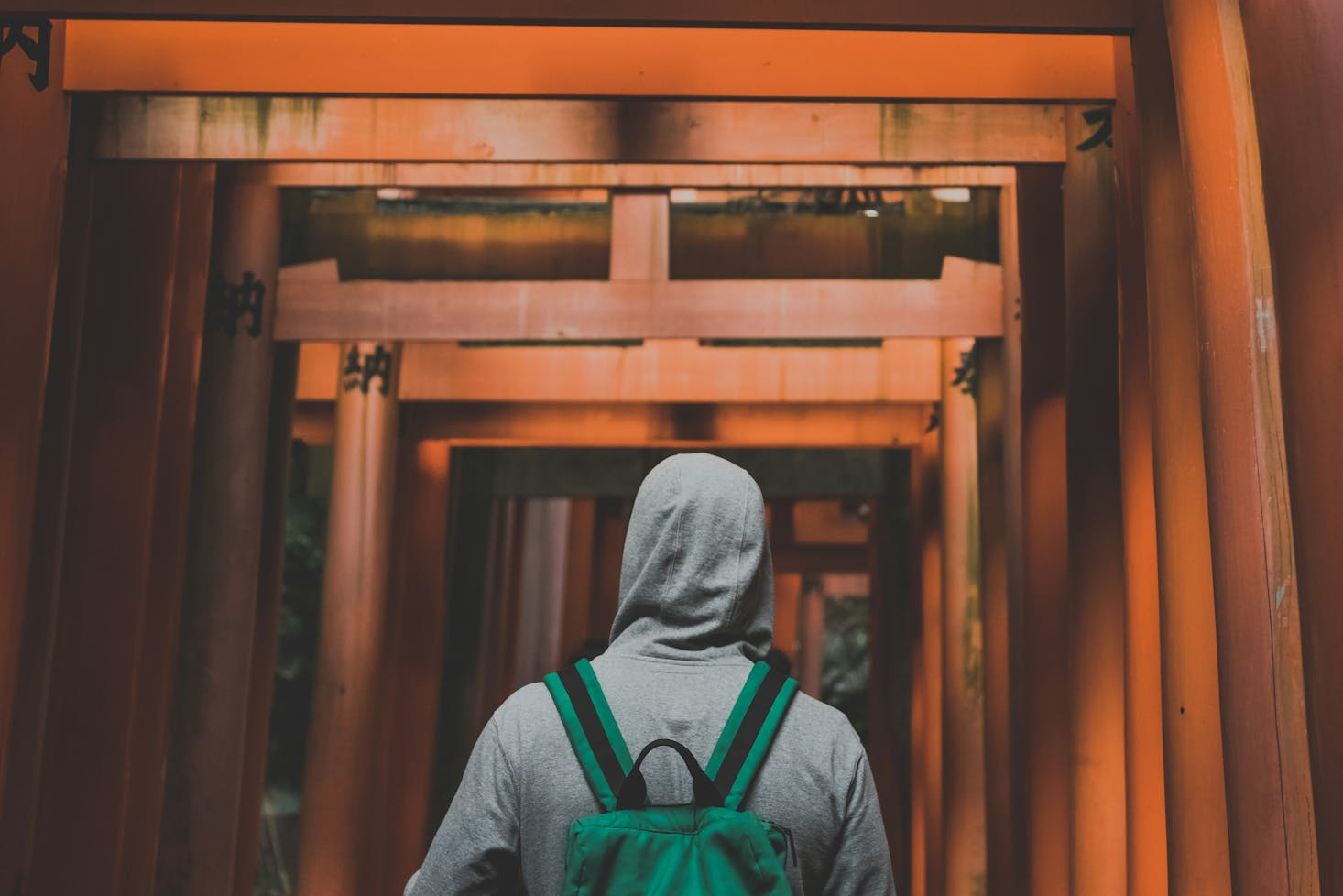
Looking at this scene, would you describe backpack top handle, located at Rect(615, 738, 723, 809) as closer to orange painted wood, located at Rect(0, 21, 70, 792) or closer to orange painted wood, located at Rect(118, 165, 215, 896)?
orange painted wood, located at Rect(0, 21, 70, 792)

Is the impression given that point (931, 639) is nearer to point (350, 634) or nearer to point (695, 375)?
point (695, 375)

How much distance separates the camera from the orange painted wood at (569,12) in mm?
5285

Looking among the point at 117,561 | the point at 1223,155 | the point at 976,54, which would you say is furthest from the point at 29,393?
the point at 1223,155

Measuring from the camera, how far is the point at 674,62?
19.6ft

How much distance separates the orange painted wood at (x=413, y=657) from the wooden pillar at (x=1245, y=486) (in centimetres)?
976

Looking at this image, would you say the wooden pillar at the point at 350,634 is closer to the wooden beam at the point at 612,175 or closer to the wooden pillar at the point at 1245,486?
the wooden beam at the point at 612,175

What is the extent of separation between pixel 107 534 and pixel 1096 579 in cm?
450

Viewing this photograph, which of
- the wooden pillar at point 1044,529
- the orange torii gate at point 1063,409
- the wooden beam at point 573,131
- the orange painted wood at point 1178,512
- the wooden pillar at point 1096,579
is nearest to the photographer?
the orange torii gate at point 1063,409

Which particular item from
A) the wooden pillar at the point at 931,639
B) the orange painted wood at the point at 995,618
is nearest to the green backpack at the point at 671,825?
the orange painted wood at the point at 995,618

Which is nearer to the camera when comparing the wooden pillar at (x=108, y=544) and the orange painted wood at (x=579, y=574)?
the wooden pillar at (x=108, y=544)

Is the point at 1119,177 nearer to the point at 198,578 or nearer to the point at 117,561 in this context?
the point at 117,561

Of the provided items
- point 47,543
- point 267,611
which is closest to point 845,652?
point 267,611

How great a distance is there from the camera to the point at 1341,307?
3.24 meters

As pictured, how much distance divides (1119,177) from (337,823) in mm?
7033
